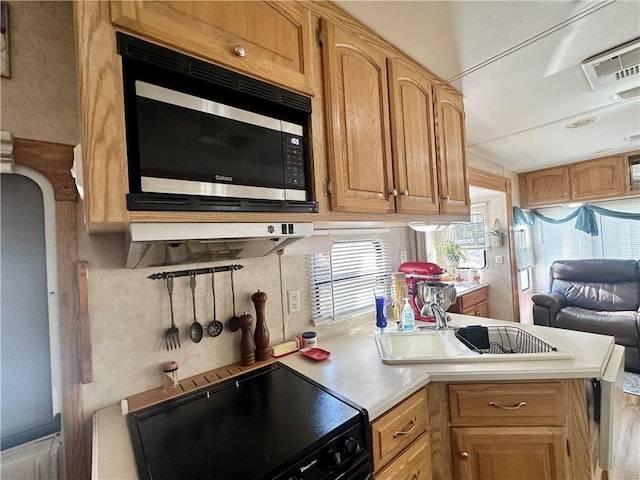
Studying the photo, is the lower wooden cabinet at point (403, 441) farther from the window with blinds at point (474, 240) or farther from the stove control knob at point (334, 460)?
the window with blinds at point (474, 240)

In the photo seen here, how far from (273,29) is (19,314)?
1221 millimetres

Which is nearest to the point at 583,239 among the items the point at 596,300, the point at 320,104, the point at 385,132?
the point at 596,300

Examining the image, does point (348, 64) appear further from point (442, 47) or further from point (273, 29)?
point (442, 47)

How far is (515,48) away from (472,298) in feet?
7.50

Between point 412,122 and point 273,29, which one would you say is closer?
point 273,29

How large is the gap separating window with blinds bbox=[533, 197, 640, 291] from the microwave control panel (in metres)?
4.76

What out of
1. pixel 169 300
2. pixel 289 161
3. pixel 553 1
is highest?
pixel 553 1

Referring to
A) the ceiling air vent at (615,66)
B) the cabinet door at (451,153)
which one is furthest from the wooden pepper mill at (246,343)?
the ceiling air vent at (615,66)

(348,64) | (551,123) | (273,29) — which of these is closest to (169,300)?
(273,29)

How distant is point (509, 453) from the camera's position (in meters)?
1.12

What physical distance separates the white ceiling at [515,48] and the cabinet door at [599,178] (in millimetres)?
1531

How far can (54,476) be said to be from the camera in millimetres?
875

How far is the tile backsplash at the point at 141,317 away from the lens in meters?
0.97

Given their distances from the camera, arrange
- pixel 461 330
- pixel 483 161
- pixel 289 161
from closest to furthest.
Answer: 1. pixel 289 161
2. pixel 461 330
3. pixel 483 161
